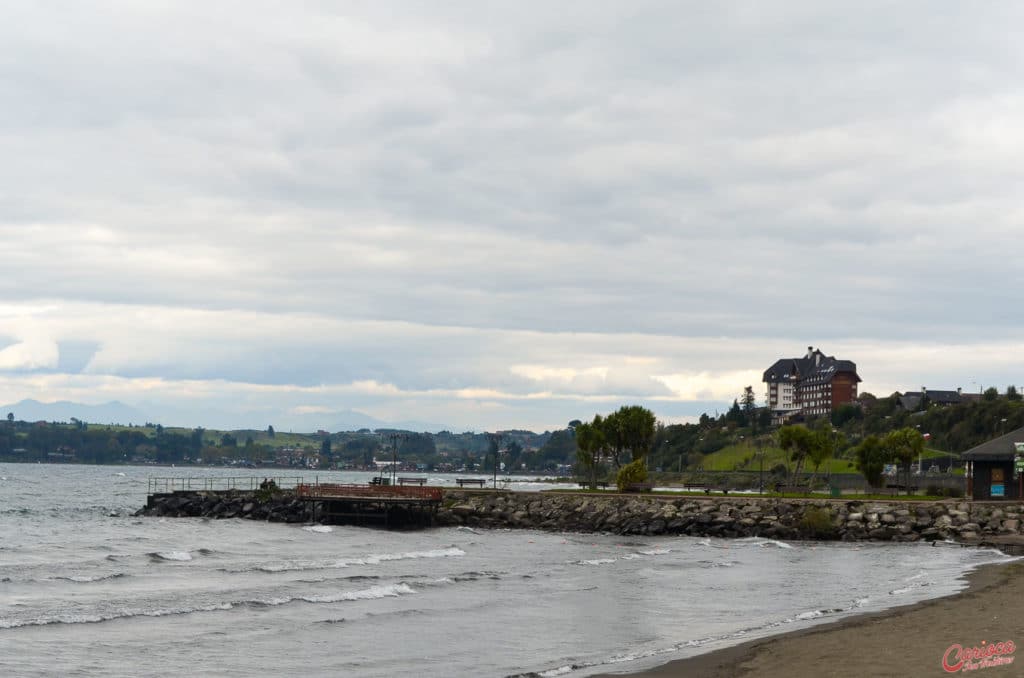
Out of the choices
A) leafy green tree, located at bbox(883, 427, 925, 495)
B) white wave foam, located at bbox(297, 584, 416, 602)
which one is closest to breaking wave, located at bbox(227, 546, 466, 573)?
white wave foam, located at bbox(297, 584, 416, 602)

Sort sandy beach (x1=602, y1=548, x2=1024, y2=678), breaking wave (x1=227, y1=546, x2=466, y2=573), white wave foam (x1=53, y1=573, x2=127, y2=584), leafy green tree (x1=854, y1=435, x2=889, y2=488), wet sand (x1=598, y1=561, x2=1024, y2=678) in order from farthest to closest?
leafy green tree (x1=854, y1=435, x2=889, y2=488)
breaking wave (x1=227, y1=546, x2=466, y2=573)
white wave foam (x1=53, y1=573, x2=127, y2=584)
wet sand (x1=598, y1=561, x2=1024, y2=678)
sandy beach (x1=602, y1=548, x2=1024, y2=678)

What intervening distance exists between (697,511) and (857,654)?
191 ft

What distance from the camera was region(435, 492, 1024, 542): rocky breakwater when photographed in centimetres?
7262

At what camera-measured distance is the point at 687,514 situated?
3238 inches

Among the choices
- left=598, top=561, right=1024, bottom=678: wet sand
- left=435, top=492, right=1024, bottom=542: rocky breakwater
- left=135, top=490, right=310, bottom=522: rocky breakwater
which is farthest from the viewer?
left=135, top=490, right=310, bottom=522: rocky breakwater

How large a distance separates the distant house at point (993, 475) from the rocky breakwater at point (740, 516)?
6559mm

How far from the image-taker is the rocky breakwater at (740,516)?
7262cm

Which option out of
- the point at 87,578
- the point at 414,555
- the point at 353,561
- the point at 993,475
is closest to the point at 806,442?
the point at 993,475

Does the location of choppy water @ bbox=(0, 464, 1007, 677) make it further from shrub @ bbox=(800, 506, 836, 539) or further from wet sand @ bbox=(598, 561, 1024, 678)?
shrub @ bbox=(800, 506, 836, 539)

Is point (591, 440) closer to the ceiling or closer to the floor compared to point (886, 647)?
closer to the ceiling

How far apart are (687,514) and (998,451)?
83.2 feet

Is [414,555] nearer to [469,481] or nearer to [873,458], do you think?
[873,458]

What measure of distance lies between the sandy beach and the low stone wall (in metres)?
39.3

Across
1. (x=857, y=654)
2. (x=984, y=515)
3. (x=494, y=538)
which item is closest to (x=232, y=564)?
(x=494, y=538)
